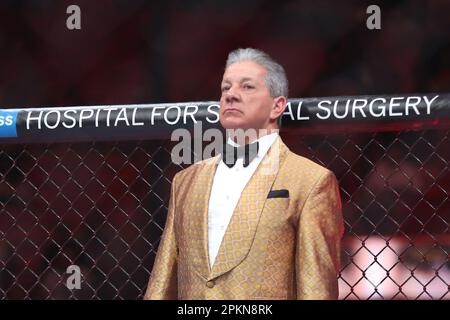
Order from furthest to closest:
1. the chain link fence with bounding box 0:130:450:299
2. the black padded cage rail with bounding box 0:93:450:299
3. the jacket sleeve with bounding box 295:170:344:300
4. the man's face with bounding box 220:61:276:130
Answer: the chain link fence with bounding box 0:130:450:299 < the black padded cage rail with bounding box 0:93:450:299 < the man's face with bounding box 220:61:276:130 < the jacket sleeve with bounding box 295:170:344:300

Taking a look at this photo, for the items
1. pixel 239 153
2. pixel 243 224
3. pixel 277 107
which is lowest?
pixel 243 224

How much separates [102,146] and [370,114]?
201cm

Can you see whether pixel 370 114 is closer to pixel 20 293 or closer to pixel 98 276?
pixel 98 276

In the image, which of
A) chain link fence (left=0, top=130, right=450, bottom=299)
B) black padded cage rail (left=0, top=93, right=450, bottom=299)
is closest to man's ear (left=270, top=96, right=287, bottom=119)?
black padded cage rail (left=0, top=93, right=450, bottom=299)

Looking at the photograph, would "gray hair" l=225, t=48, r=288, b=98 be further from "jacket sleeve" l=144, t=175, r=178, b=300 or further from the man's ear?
"jacket sleeve" l=144, t=175, r=178, b=300

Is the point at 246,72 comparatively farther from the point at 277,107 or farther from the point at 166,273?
the point at 166,273

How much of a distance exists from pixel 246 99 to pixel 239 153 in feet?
0.43

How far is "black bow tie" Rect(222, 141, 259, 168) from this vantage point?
1.92 m

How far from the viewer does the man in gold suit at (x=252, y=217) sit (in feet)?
6.00

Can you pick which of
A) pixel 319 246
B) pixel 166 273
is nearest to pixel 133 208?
pixel 166 273

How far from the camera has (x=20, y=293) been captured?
4008mm

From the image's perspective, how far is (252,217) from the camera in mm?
1854
